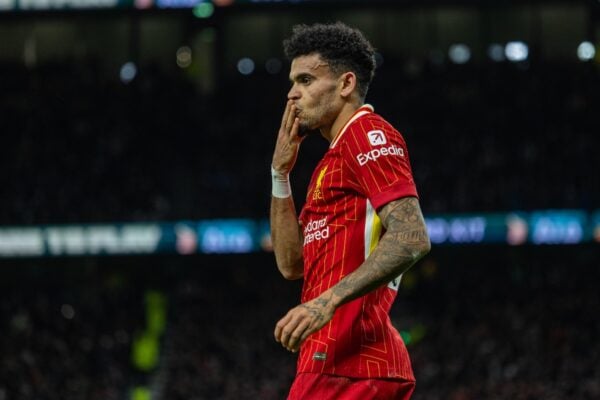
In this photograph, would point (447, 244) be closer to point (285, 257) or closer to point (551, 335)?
point (551, 335)

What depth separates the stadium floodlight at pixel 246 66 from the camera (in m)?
29.9

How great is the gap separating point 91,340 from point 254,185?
5161 mm

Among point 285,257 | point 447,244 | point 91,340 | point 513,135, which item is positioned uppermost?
point 285,257

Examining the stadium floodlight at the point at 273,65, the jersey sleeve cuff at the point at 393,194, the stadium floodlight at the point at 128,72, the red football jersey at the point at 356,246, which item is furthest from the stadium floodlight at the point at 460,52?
the jersey sleeve cuff at the point at 393,194

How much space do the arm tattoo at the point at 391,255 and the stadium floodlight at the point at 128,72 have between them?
26.0 m

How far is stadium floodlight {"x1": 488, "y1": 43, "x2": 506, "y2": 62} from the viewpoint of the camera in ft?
96.6

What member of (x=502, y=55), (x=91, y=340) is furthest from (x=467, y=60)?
(x=91, y=340)

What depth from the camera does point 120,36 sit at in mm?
32031

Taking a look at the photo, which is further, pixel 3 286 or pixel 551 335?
pixel 3 286

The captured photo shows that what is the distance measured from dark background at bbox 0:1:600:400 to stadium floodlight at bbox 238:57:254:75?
0.26 m

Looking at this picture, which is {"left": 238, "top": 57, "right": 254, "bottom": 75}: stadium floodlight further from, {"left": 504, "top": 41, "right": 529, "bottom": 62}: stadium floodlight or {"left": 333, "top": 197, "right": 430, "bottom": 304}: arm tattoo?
{"left": 333, "top": 197, "right": 430, "bottom": 304}: arm tattoo

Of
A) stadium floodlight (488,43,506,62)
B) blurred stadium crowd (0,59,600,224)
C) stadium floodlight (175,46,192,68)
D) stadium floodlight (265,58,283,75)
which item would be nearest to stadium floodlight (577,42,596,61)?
blurred stadium crowd (0,59,600,224)

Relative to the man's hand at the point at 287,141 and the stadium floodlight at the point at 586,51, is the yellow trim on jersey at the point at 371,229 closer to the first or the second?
the man's hand at the point at 287,141

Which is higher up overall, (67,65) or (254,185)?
(67,65)
